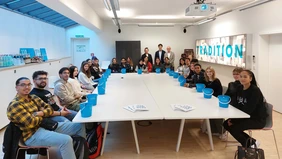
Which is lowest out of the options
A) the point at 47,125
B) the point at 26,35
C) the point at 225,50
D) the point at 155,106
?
the point at 47,125

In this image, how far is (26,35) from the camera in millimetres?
5984

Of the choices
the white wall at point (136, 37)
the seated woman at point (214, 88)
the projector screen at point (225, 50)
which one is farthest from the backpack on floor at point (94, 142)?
the white wall at point (136, 37)

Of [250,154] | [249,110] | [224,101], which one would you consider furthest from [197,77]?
[250,154]

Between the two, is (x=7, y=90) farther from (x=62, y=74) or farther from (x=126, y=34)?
(x=126, y=34)

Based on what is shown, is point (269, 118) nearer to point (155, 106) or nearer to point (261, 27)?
point (155, 106)

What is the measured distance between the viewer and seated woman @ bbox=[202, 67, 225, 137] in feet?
11.6

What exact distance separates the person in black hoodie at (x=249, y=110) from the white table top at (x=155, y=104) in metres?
0.20

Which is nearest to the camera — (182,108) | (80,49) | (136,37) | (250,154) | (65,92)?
(250,154)

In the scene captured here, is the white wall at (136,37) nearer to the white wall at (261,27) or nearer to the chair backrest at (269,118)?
the white wall at (261,27)

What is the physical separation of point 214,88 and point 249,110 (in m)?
1.09

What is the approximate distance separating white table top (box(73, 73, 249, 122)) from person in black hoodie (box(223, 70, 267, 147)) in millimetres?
196

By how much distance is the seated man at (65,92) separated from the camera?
3469 millimetres

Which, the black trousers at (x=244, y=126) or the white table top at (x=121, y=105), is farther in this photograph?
the black trousers at (x=244, y=126)

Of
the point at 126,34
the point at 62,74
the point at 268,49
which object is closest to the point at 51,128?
the point at 62,74
